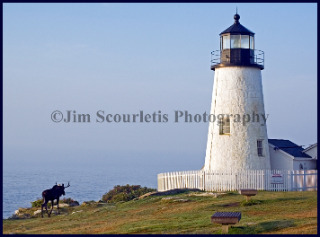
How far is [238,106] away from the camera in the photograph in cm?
3481

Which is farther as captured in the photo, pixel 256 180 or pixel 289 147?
pixel 289 147

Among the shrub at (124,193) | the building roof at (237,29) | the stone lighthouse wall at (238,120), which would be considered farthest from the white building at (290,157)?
the shrub at (124,193)

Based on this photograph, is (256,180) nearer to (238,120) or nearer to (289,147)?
(238,120)

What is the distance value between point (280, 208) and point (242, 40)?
11.8 meters

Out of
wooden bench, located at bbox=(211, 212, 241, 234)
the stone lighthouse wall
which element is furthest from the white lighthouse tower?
wooden bench, located at bbox=(211, 212, 241, 234)

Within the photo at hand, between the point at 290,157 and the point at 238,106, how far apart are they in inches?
165

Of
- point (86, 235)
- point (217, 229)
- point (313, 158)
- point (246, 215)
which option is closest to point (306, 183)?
point (313, 158)

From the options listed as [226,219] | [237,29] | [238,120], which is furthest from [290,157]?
[226,219]

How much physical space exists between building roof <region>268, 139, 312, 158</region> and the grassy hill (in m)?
4.65

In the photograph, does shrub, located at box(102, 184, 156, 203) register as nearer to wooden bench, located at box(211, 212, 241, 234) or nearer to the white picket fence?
the white picket fence

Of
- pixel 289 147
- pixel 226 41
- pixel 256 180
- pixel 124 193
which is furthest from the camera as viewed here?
pixel 124 193

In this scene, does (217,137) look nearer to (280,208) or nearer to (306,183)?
(306,183)

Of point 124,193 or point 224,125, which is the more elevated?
point 224,125

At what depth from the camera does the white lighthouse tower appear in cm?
3478
